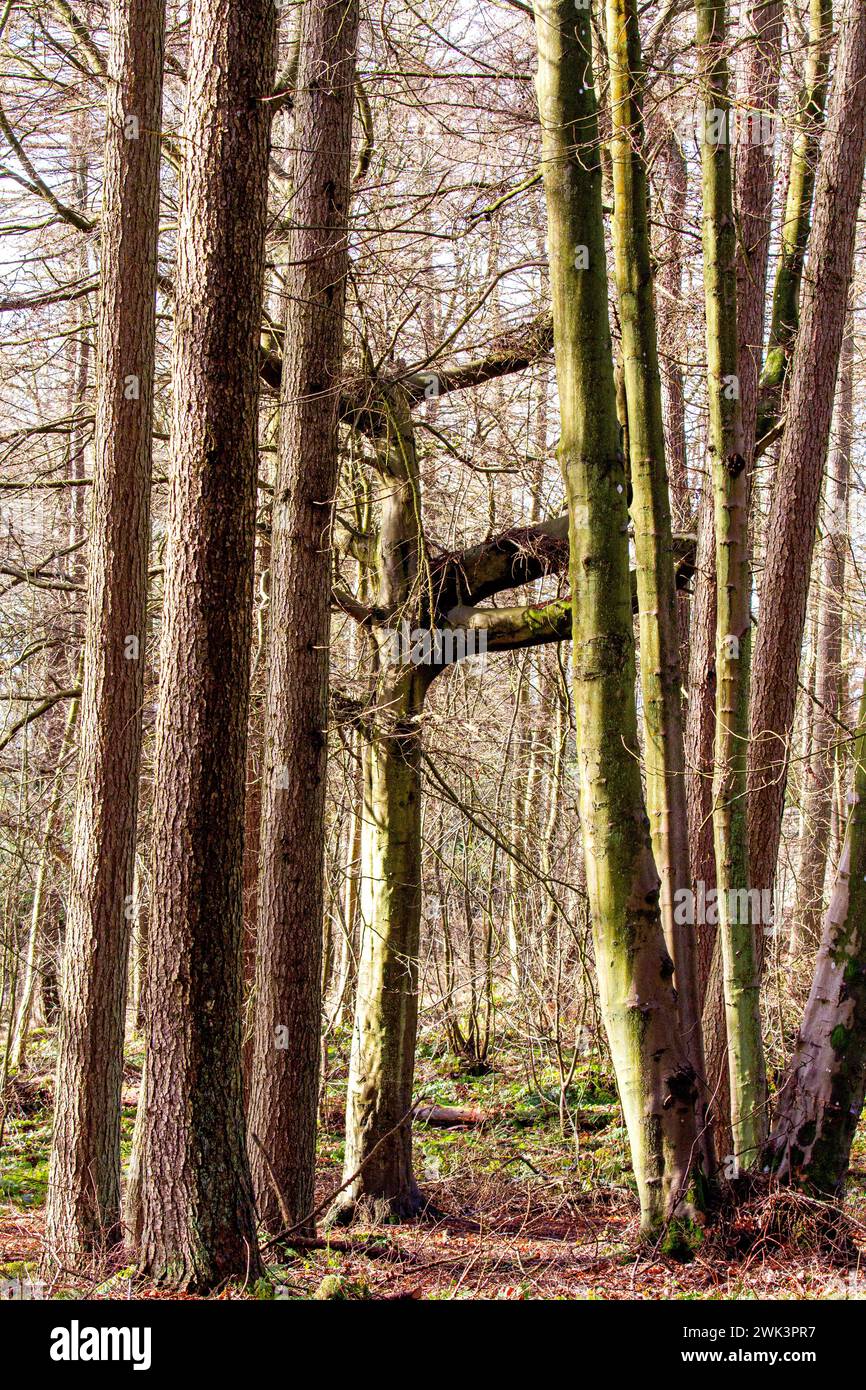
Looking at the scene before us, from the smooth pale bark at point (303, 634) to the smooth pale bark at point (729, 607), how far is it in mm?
2211

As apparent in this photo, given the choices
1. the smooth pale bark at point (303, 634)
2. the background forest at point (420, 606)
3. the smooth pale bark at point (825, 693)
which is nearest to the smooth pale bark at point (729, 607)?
the background forest at point (420, 606)

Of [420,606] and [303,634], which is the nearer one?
[303,634]

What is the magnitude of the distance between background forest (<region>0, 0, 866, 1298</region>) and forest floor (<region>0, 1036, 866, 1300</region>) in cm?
4

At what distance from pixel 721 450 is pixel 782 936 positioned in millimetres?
7836

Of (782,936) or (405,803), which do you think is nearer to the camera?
(405,803)

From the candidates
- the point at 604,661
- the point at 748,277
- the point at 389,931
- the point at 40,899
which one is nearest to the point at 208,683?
the point at 604,661

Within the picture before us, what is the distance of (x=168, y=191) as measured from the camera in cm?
931

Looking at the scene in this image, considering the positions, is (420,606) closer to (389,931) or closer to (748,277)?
(389,931)

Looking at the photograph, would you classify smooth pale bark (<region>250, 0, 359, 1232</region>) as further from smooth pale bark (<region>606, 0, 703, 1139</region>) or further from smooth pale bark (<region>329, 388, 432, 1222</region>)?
smooth pale bark (<region>606, 0, 703, 1139</region>)

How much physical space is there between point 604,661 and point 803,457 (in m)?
2.43

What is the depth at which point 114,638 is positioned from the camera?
7.37 m
